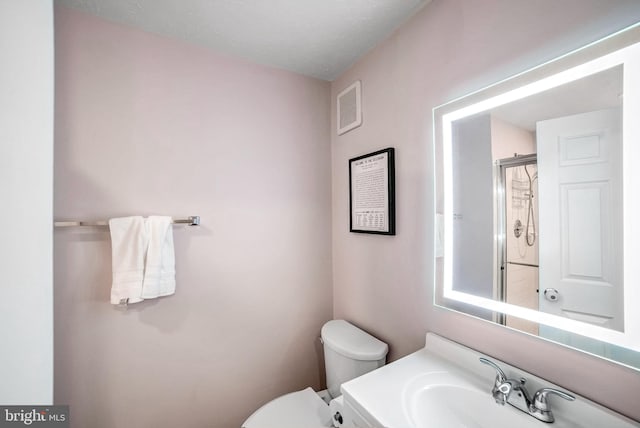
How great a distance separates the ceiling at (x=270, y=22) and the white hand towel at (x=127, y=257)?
3.18 feet

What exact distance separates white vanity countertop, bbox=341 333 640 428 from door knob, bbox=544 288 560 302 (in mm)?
247

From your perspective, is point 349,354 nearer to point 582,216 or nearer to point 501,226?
point 501,226

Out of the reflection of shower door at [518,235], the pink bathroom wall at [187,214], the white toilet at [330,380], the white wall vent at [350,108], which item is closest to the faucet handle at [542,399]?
the reflection of shower door at [518,235]

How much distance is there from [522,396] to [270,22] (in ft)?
5.84

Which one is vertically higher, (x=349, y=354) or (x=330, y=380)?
(x=349, y=354)

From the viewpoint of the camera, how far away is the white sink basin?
77 cm

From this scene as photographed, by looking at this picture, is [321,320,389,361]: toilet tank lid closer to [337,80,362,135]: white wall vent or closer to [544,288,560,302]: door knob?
[544,288,560,302]: door knob

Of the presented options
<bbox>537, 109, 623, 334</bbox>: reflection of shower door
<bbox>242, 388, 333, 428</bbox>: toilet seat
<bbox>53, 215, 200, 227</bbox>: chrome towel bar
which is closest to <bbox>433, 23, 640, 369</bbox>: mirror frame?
<bbox>537, 109, 623, 334</bbox>: reflection of shower door

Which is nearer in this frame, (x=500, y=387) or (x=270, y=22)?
(x=500, y=387)

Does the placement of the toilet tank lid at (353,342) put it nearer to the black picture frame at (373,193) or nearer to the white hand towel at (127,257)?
the black picture frame at (373,193)

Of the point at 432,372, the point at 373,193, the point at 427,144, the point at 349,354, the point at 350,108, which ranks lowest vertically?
the point at 349,354

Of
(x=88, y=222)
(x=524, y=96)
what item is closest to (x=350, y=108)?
(x=524, y=96)

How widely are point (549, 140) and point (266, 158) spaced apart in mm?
1332

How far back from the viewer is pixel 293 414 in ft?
4.15
